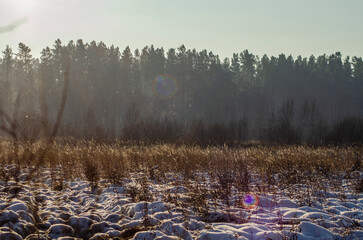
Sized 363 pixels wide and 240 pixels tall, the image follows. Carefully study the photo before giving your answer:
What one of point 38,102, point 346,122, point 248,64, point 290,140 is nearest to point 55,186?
point 290,140

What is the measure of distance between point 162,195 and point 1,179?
327 centimetres

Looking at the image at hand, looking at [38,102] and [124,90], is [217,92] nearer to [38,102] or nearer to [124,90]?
[124,90]

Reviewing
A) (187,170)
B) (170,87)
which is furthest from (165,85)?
(187,170)

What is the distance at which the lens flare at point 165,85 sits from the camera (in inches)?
1933

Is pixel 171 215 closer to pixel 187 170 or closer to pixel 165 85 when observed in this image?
pixel 187 170

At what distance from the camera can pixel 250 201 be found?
16.6ft

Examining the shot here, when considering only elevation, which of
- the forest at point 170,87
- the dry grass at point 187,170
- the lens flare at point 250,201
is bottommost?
the lens flare at point 250,201

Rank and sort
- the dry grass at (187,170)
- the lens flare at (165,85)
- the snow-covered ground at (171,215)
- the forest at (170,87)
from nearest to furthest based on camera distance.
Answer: the snow-covered ground at (171,215) < the dry grass at (187,170) < the forest at (170,87) < the lens flare at (165,85)

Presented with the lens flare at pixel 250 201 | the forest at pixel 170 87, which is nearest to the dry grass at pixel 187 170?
the lens flare at pixel 250 201

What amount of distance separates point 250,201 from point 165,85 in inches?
1804

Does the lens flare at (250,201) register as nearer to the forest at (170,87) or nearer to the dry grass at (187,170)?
the dry grass at (187,170)

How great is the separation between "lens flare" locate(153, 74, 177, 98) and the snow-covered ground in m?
43.6

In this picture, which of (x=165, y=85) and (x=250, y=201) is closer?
(x=250, y=201)

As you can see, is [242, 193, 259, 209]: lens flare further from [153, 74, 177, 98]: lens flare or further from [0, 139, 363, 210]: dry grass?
[153, 74, 177, 98]: lens flare
